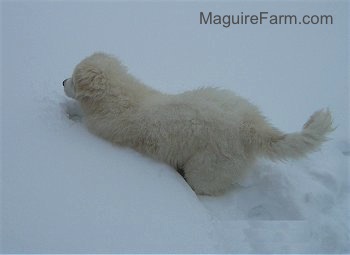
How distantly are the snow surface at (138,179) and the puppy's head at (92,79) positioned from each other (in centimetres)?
24

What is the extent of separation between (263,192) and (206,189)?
19.8 inches

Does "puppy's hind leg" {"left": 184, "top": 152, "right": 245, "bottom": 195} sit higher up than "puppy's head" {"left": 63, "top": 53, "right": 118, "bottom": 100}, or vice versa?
"puppy's head" {"left": 63, "top": 53, "right": 118, "bottom": 100}

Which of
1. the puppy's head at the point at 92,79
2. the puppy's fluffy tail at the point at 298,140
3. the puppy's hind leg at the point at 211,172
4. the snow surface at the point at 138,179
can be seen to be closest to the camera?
the snow surface at the point at 138,179

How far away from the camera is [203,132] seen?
3.61 metres

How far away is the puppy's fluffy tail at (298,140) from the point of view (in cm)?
352

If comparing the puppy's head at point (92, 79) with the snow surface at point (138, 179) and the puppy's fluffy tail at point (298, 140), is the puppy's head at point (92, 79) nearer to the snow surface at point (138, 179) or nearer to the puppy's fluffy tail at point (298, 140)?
the snow surface at point (138, 179)

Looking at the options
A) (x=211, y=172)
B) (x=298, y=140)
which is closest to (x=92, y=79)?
(x=211, y=172)

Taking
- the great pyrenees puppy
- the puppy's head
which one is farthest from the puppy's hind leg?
the puppy's head

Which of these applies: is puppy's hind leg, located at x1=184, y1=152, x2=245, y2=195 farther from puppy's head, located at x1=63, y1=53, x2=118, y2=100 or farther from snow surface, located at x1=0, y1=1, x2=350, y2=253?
puppy's head, located at x1=63, y1=53, x2=118, y2=100

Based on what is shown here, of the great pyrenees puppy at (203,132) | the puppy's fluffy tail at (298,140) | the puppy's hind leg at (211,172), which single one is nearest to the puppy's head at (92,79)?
the great pyrenees puppy at (203,132)

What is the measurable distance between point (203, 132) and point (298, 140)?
2.58ft

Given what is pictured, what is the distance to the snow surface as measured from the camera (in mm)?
2756

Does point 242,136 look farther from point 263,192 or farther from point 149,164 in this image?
point 149,164

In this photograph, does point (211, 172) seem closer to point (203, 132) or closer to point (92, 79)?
point (203, 132)
